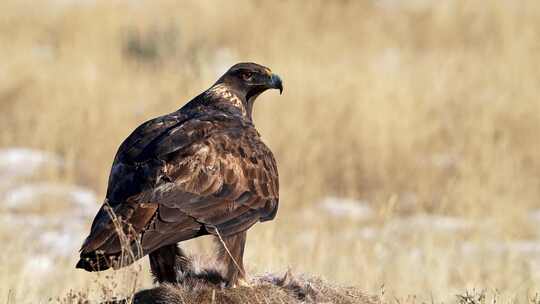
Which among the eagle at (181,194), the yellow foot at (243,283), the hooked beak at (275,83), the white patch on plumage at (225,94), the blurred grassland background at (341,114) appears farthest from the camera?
the blurred grassland background at (341,114)

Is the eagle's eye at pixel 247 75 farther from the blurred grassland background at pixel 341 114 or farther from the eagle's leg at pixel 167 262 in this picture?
the eagle's leg at pixel 167 262

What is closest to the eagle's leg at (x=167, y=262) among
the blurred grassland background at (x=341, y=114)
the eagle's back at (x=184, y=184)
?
the eagle's back at (x=184, y=184)

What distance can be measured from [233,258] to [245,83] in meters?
1.59

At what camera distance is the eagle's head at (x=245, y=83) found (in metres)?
6.24

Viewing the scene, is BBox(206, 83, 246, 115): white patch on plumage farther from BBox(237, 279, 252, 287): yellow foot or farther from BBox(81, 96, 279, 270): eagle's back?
BBox(237, 279, 252, 287): yellow foot

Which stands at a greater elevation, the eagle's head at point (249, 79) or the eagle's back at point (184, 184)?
the eagle's head at point (249, 79)

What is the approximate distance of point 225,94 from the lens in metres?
6.19

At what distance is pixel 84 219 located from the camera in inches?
436

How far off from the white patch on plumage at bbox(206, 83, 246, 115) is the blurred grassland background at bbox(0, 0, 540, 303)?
1100mm

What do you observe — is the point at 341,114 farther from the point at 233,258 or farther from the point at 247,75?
the point at 233,258

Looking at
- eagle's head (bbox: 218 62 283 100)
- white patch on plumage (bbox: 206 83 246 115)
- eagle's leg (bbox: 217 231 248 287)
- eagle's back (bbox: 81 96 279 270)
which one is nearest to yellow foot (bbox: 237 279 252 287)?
eagle's leg (bbox: 217 231 248 287)

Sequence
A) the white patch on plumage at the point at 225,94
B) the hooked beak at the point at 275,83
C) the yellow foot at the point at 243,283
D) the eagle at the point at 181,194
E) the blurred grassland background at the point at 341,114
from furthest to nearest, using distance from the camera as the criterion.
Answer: the blurred grassland background at the point at 341,114
the hooked beak at the point at 275,83
the white patch on plumage at the point at 225,94
the yellow foot at the point at 243,283
the eagle at the point at 181,194

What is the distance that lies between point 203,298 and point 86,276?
3637 mm

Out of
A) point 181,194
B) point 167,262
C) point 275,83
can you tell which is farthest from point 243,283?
point 275,83
